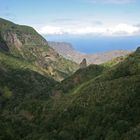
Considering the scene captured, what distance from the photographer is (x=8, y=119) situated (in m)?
147

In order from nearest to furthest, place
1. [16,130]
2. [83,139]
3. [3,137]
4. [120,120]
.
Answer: [3,137]
[16,130]
[83,139]
[120,120]

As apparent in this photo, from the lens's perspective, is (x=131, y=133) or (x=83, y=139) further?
(x=83, y=139)

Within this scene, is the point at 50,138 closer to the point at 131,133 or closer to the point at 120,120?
the point at 131,133

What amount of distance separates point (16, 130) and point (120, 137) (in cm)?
4831

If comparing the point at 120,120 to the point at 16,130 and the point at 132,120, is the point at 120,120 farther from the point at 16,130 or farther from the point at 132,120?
the point at 16,130

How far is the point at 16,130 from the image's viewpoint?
12950 centimetres

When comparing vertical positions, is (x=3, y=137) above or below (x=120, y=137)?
above

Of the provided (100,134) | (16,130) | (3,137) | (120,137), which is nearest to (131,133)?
(120,137)

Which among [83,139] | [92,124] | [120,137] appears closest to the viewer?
[120,137]

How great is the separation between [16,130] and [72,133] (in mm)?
56078

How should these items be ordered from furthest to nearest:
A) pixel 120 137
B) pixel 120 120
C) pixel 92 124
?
pixel 92 124 → pixel 120 120 → pixel 120 137

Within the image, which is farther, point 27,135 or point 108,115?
point 108,115

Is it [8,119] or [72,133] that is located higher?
[8,119]

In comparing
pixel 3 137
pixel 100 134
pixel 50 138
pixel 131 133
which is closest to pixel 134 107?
pixel 100 134
